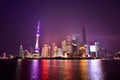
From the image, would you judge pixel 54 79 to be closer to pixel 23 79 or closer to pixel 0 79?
pixel 23 79

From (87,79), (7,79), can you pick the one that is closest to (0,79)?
(7,79)

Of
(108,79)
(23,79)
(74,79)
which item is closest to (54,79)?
(74,79)

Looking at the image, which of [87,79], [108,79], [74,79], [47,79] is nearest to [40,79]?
[47,79]

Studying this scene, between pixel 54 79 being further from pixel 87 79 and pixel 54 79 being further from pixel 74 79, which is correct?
pixel 87 79

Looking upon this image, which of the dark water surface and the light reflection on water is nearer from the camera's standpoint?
the dark water surface

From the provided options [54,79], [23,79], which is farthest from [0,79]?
[54,79]

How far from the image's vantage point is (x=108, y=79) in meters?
44.6

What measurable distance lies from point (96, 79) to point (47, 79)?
12371 mm

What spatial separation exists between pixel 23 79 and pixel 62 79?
31.9ft

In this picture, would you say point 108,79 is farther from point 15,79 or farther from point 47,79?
point 15,79

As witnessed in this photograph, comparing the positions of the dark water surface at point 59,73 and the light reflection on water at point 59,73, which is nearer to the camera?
the dark water surface at point 59,73

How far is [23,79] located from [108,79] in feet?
69.3

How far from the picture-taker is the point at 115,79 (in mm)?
43938

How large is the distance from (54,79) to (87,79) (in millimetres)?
8442
